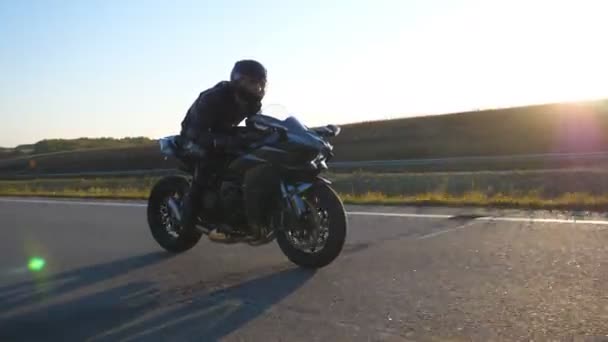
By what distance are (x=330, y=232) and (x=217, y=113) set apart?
146 cm

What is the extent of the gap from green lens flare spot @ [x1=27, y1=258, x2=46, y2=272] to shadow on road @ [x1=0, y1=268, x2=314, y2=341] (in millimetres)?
1368

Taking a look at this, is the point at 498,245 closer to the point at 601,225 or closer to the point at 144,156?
the point at 601,225

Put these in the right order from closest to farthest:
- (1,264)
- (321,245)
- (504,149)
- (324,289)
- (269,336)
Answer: (269,336) → (324,289) → (321,245) → (1,264) → (504,149)

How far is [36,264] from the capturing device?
6.67 metres

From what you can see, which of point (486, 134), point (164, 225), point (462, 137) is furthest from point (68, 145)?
point (164, 225)

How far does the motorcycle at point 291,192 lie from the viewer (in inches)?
215

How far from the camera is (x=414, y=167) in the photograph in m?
23.9

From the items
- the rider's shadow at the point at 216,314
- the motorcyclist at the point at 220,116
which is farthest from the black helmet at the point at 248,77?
the rider's shadow at the point at 216,314

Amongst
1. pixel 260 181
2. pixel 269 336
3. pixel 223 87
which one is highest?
pixel 223 87

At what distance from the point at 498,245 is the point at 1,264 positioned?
4503 mm

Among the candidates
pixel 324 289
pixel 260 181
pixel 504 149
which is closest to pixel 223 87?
pixel 260 181

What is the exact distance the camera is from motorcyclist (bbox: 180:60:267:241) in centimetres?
598

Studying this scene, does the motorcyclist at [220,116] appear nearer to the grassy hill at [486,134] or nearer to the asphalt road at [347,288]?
the asphalt road at [347,288]

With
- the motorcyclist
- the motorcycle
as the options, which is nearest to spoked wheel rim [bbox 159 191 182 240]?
the motorcyclist
